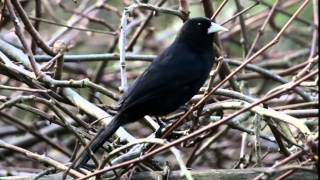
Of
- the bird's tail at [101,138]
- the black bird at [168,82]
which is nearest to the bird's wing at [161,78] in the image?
the black bird at [168,82]

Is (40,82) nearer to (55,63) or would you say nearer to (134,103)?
(55,63)

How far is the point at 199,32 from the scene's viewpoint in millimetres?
3545

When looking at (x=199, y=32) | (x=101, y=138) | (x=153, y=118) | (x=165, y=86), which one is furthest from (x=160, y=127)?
(x=153, y=118)

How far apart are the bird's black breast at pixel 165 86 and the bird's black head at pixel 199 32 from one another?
0.40 feet

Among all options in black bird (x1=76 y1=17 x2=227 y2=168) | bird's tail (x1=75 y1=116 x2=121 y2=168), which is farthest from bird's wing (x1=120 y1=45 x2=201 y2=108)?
bird's tail (x1=75 y1=116 x2=121 y2=168)

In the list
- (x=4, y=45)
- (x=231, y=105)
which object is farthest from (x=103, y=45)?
(x=231, y=105)

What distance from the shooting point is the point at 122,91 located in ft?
11.1

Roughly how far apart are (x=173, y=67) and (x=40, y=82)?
2.04 ft

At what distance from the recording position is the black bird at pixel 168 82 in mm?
3223

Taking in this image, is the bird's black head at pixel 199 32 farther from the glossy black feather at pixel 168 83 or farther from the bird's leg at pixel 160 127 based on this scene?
the bird's leg at pixel 160 127

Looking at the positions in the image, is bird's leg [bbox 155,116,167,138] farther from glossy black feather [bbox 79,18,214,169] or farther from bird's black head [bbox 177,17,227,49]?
bird's black head [bbox 177,17,227,49]

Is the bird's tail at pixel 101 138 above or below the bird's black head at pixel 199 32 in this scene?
below

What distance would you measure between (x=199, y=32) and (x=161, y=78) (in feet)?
1.29

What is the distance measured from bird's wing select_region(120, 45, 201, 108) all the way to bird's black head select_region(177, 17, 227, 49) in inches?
5.5
